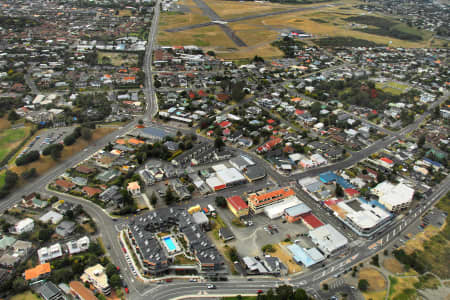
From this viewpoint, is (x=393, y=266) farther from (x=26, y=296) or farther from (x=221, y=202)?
(x=26, y=296)

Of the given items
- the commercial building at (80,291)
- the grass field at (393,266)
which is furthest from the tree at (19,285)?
the grass field at (393,266)

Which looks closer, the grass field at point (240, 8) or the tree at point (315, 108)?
the tree at point (315, 108)

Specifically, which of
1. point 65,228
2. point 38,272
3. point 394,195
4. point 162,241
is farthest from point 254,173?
point 38,272

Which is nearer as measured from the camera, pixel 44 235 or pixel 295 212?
pixel 44 235

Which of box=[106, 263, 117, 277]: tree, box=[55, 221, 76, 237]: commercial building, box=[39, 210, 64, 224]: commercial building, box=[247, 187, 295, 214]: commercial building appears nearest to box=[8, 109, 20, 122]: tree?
box=[39, 210, 64, 224]: commercial building

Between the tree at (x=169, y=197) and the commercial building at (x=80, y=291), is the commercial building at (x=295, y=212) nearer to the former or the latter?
the tree at (x=169, y=197)

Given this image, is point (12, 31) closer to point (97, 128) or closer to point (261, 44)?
point (97, 128)
